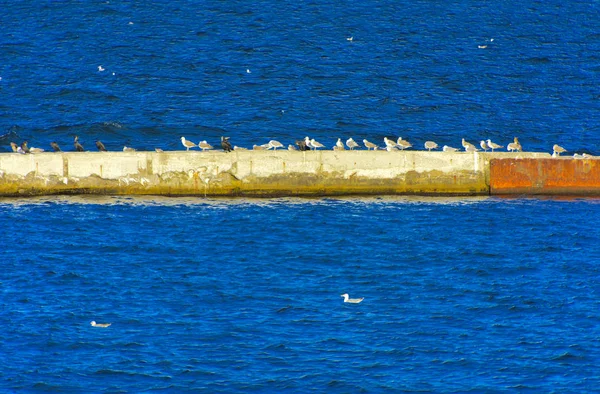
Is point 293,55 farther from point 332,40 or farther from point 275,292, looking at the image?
point 275,292

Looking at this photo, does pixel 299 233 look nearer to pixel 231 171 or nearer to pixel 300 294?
pixel 231 171

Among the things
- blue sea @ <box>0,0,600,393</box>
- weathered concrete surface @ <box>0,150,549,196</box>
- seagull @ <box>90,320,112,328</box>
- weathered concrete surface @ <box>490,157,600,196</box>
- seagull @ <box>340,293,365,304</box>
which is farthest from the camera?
weathered concrete surface @ <box>490,157,600,196</box>

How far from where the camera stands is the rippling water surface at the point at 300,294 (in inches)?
1084

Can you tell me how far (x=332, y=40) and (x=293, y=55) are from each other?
393cm

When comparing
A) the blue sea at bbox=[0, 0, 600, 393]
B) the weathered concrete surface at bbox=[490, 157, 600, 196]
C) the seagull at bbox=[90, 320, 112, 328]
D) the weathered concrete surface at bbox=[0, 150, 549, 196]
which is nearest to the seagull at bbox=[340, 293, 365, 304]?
the blue sea at bbox=[0, 0, 600, 393]

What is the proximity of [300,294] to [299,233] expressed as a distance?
6649 millimetres

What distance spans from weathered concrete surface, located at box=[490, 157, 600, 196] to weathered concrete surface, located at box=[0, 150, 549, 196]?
85 cm

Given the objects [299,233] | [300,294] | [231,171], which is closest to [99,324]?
[300,294]

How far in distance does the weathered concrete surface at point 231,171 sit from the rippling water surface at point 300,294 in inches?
25.5

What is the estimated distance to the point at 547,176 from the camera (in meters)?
43.3

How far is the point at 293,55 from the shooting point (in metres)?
71.6

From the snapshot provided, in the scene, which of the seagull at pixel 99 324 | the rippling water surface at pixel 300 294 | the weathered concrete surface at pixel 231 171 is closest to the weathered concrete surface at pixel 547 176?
the rippling water surface at pixel 300 294

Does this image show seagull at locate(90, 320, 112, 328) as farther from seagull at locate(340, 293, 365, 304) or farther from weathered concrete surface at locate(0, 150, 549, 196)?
weathered concrete surface at locate(0, 150, 549, 196)

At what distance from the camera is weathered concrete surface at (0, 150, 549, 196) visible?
4244cm
